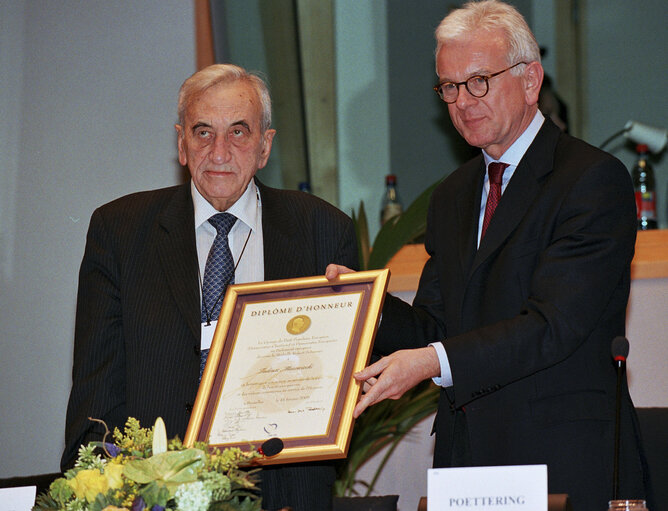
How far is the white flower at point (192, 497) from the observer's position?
5.03 feet

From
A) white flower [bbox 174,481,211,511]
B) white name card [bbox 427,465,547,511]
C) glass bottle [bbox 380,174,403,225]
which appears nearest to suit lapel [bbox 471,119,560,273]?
white name card [bbox 427,465,547,511]

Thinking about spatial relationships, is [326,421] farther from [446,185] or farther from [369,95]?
[369,95]

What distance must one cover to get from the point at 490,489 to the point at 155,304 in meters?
1.27

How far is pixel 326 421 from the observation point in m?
2.17

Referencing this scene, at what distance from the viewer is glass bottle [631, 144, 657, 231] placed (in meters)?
4.49

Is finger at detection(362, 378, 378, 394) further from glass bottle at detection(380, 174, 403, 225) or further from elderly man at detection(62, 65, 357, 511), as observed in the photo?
glass bottle at detection(380, 174, 403, 225)

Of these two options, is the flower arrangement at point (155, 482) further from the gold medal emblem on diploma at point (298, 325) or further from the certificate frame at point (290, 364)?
the gold medal emblem on diploma at point (298, 325)

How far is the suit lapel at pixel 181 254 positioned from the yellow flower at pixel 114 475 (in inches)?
36.3

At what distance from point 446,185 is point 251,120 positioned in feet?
2.08

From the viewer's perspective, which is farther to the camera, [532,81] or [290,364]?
[532,81]

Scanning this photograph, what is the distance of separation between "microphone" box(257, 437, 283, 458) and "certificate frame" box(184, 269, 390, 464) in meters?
0.08

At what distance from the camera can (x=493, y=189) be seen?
2648mm

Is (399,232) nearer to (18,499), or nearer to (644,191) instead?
(644,191)

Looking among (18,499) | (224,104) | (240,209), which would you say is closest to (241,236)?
(240,209)
